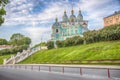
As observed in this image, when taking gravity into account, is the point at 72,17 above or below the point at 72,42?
above

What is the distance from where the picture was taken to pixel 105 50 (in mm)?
43062

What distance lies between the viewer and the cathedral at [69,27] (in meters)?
84.6

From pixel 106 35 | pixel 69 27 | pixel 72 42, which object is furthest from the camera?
pixel 69 27

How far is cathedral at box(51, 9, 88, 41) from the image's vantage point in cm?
8462

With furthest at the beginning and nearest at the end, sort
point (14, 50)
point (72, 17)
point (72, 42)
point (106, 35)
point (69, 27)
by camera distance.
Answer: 1. point (72, 17)
2. point (69, 27)
3. point (14, 50)
4. point (72, 42)
5. point (106, 35)

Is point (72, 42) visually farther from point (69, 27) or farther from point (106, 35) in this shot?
point (69, 27)

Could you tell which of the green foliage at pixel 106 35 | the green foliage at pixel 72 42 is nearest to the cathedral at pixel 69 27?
the green foliage at pixel 72 42

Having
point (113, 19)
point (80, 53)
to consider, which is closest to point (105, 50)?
point (80, 53)

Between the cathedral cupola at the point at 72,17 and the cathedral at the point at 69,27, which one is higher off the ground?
the cathedral cupola at the point at 72,17

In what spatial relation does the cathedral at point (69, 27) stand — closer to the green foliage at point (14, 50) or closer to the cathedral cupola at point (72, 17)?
the cathedral cupola at point (72, 17)

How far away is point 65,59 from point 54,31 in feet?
138

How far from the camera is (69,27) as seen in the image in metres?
86.9

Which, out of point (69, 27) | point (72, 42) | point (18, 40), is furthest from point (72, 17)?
point (72, 42)

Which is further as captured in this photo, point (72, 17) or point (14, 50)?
point (72, 17)
